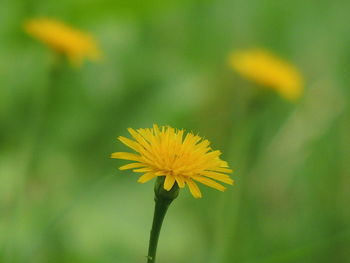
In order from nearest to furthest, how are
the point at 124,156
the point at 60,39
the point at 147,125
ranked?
the point at 124,156 → the point at 60,39 → the point at 147,125

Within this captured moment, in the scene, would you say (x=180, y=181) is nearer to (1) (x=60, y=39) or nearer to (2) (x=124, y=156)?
(2) (x=124, y=156)

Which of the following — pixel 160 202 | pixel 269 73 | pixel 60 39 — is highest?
pixel 269 73

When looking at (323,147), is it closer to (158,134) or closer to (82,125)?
(82,125)

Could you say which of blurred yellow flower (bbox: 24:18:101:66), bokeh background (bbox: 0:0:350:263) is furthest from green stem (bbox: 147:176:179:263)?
blurred yellow flower (bbox: 24:18:101:66)

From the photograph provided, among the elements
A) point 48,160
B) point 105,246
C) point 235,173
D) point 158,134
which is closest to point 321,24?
point 235,173

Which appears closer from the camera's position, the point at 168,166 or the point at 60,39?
the point at 168,166

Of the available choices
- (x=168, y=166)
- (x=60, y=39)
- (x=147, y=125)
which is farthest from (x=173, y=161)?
(x=147, y=125)

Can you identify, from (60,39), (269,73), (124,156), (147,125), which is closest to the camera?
(124,156)
